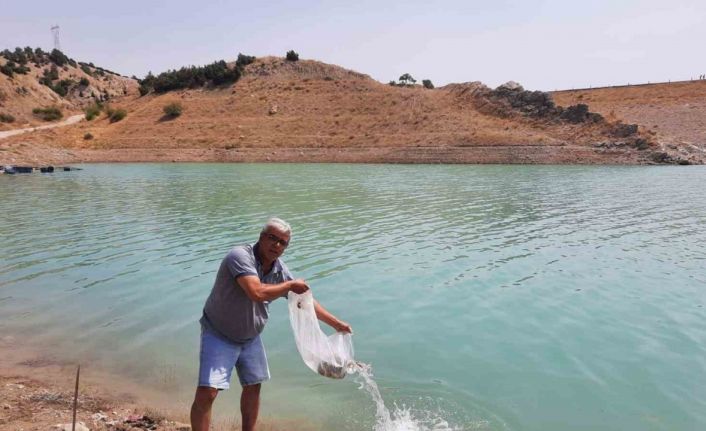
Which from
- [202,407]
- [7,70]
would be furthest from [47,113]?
[202,407]

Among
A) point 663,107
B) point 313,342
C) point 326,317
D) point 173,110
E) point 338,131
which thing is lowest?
point 313,342

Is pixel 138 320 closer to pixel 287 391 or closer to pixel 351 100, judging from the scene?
pixel 287 391

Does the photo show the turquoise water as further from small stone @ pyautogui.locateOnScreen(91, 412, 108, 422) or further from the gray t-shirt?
the gray t-shirt

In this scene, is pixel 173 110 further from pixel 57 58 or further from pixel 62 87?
pixel 57 58

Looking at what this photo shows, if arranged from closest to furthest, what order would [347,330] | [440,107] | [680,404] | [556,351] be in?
[347,330] < [680,404] < [556,351] < [440,107]

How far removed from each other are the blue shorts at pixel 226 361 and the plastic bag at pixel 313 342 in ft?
1.14

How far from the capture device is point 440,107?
60.2m

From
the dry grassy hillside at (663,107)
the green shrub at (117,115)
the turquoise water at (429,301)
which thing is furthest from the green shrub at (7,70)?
the dry grassy hillside at (663,107)

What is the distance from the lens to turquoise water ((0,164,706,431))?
6016 mm

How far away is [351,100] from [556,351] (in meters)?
60.1

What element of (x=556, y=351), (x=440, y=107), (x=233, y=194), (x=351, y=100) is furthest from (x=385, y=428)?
(x=351, y=100)

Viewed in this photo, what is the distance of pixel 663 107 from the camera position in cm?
6444

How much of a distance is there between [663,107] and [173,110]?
5653cm

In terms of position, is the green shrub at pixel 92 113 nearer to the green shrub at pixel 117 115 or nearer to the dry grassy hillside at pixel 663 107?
the green shrub at pixel 117 115
